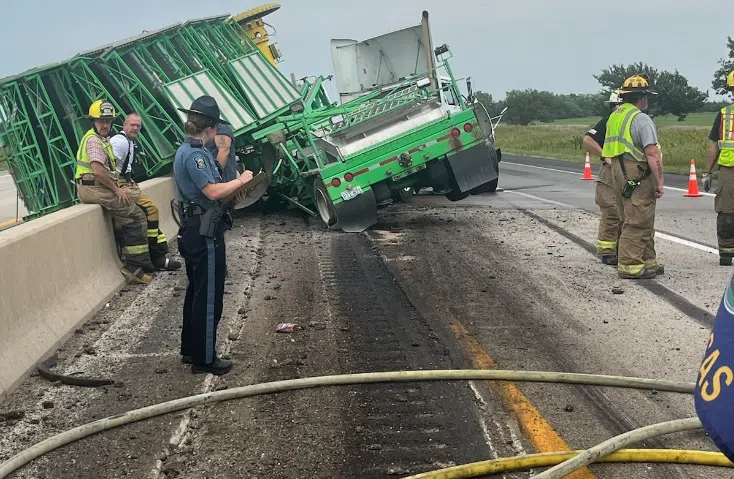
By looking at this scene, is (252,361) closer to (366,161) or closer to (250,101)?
(366,161)

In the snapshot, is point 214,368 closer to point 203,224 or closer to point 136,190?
point 203,224

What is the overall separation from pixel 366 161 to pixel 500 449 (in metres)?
8.16

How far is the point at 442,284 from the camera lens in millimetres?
8477

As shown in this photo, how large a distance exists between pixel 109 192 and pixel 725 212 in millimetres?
6408

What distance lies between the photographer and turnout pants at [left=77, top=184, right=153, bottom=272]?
8.94 meters

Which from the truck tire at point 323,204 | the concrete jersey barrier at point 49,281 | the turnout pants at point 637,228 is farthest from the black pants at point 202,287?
the truck tire at point 323,204

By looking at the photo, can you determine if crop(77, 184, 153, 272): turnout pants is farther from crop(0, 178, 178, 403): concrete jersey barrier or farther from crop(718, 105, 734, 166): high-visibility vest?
crop(718, 105, 734, 166): high-visibility vest

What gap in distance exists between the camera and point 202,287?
5.90 m

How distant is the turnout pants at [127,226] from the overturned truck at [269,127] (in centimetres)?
344

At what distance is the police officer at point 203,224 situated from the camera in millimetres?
5703

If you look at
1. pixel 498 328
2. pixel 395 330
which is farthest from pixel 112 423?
pixel 498 328

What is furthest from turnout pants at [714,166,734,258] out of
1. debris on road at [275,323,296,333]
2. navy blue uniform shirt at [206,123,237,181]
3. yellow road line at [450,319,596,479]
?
navy blue uniform shirt at [206,123,237,181]

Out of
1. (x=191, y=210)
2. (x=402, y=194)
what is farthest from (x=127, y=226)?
(x=402, y=194)

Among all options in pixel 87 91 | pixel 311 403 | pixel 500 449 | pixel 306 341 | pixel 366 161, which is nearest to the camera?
pixel 500 449
